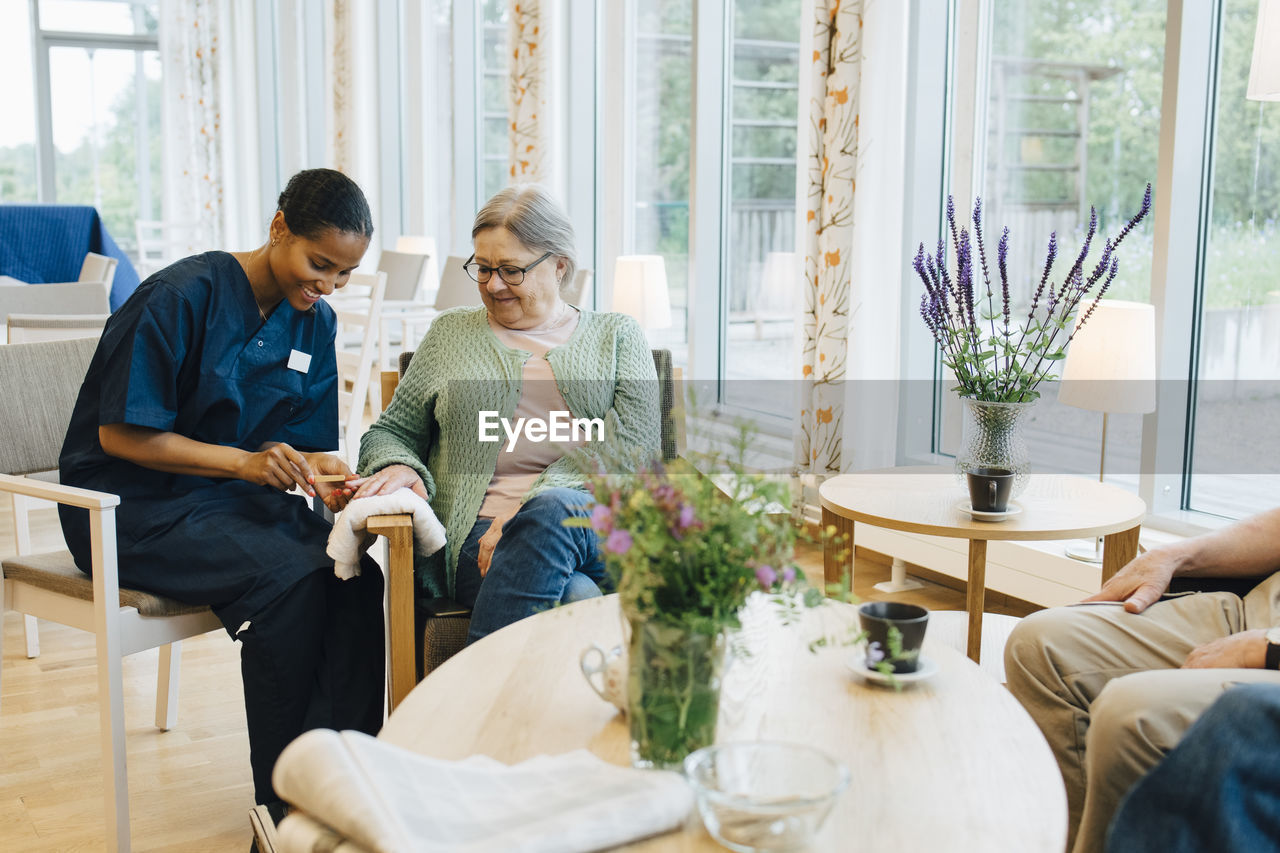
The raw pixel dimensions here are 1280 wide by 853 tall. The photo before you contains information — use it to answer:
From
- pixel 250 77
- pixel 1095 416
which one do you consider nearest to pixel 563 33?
pixel 1095 416

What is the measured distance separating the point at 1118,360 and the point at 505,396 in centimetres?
124

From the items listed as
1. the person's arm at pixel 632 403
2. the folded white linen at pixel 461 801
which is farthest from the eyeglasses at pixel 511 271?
the folded white linen at pixel 461 801

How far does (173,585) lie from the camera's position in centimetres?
188

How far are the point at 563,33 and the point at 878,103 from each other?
2153 mm

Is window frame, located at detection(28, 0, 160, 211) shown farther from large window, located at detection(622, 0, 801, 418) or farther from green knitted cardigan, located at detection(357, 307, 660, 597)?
green knitted cardigan, located at detection(357, 307, 660, 597)

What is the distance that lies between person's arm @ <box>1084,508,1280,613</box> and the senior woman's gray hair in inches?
47.2

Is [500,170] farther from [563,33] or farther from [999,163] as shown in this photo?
[999,163]

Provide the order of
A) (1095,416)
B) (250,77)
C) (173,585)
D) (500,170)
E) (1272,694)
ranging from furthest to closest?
(250,77) < (500,170) < (1095,416) < (173,585) < (1272,694)

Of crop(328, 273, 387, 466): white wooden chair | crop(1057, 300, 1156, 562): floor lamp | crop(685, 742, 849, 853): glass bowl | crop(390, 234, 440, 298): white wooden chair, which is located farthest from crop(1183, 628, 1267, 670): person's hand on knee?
crop(390, 234, 440, 298): white wooden chair

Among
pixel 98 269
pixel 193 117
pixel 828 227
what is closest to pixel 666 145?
pixel 828 227

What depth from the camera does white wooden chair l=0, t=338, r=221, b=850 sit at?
1.78 m

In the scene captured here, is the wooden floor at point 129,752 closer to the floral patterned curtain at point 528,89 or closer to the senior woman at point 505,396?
the senior woman at point 505,396

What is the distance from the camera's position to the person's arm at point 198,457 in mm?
1902

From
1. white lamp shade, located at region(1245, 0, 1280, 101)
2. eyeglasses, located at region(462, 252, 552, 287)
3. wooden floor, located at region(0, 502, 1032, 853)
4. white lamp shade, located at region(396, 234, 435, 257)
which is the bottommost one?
wooden floor, located at region(0, 502, 1032, 853)
